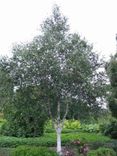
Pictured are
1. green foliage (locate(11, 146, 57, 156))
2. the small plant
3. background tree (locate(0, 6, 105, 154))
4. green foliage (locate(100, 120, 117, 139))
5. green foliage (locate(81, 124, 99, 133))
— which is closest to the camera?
green foliage (locate(11, 146, 57, 156))

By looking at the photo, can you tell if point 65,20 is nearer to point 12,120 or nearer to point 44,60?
point 44,60

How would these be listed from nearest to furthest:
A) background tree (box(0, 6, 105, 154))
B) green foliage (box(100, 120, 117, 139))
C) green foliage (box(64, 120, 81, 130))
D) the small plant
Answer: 1. the small plant
2. background tree (box(0, 6, 105, 154))
3. green foliage (box(100, 120, 117, 139))
4. green foliage (box(64, 120, 81, 130))

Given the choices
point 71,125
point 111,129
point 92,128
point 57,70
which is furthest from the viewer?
point 71,125

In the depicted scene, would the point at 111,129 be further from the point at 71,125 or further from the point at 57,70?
the point at 57,70

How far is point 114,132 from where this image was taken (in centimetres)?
2870

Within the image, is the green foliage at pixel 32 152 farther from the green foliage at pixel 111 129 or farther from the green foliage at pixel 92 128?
the green foliage at pixel 92 128

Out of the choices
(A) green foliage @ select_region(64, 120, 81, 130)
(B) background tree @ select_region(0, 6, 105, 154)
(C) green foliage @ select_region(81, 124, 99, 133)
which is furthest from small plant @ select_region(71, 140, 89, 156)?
(A) green foliage @ select_region(64, 120, 81, 130)

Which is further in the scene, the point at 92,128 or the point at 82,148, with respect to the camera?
the point at 92,128

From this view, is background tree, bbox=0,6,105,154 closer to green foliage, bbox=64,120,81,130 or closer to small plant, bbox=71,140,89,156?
small plant, bbox=71,140,89,156

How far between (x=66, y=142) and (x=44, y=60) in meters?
7.07

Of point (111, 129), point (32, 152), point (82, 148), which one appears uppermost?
point (111, 129)

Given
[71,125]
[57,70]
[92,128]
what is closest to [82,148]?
[57,70]

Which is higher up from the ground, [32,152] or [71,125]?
[71,125]

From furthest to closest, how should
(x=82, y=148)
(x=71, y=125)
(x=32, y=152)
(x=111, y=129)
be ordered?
1. (x=71, y=125)
2. (x=111, y=129)
3. (x=82, y=148)
4. (x=32, y=152)
